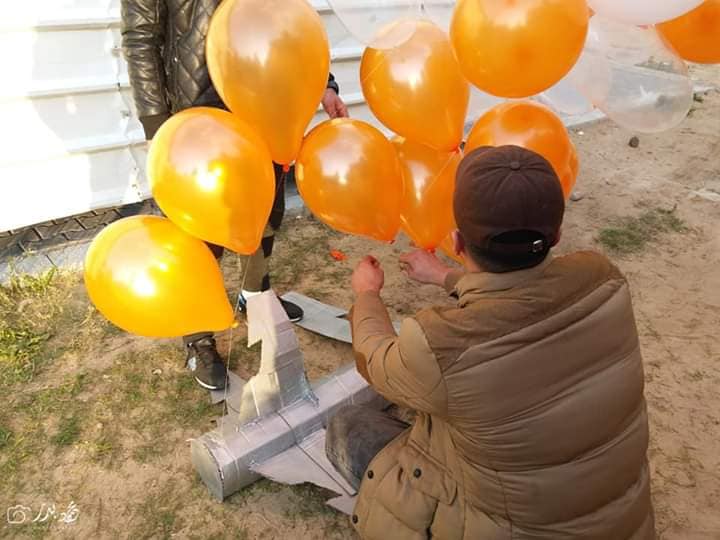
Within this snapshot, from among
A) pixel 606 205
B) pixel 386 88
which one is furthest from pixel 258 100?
pixel 606 205

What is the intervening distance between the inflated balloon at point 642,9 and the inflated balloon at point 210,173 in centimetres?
96

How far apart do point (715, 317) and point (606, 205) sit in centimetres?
127

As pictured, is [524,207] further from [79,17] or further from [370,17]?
[79,17]

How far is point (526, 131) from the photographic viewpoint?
1.78m

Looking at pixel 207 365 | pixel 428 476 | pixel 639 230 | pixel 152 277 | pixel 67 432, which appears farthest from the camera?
pixel 639 230

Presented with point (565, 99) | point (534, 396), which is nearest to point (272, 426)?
point (534, 396)

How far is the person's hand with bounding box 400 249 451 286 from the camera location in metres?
1.78

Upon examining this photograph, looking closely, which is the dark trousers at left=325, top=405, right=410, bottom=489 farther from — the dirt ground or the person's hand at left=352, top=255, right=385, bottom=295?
the person's hand at left=352, top=255, right=385, bottom=295

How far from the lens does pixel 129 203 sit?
3441mm

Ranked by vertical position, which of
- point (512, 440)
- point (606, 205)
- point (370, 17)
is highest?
point (370, 17)

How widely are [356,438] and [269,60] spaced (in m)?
1.11

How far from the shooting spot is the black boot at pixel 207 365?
247cm

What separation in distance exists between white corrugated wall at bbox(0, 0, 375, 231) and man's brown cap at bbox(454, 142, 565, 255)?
203 cm
